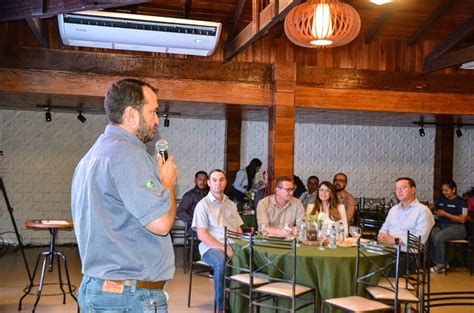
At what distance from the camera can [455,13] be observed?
746 cm

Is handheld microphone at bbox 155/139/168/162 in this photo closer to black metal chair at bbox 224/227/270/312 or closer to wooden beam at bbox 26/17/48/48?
black metal chair at bbox 224/227/270/312

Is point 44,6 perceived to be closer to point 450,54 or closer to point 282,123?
point 282,123

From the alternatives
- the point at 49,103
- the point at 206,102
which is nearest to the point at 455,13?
the point at 206,102

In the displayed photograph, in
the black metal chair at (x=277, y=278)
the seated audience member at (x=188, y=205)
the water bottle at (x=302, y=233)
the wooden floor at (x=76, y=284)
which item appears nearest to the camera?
the black metal chair at (x=277, y=278)

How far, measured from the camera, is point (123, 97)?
6.96 feet

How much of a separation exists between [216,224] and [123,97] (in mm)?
3605

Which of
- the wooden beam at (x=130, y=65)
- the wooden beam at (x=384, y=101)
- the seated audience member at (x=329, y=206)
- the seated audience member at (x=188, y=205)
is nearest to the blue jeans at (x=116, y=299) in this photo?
the seated audience member at (x=329, y=206)

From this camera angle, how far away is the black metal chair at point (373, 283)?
4.25m

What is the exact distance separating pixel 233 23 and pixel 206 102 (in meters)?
1.10

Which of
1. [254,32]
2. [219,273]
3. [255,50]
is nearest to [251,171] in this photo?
[255,50]

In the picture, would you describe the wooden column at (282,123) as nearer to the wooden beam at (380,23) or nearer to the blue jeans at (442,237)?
the wooden beam at (380,23)

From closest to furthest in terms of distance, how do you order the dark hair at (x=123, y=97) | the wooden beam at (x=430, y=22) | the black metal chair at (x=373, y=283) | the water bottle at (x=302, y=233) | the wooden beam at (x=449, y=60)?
the dark hair at (x=123, y=97), the black metal chair at (x=373, y=283), the water bottle at (x=302, y=233), the wooden beam at (x=449, y=60), the wooden beam at (x=430, y=22)

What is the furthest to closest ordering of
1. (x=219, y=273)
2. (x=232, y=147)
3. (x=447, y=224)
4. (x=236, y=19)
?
1. (x=232, y=147)
2. (x=447, y=224)
3. (x=236, y=19)
4. (x=219, y=273)

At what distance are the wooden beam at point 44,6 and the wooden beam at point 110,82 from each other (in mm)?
1761
